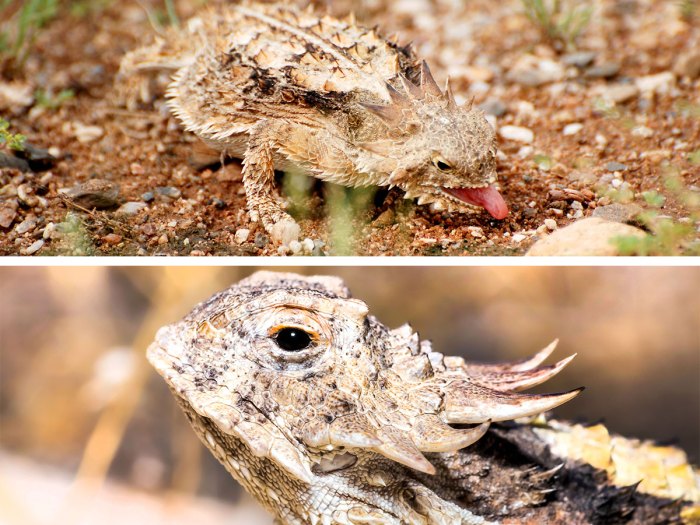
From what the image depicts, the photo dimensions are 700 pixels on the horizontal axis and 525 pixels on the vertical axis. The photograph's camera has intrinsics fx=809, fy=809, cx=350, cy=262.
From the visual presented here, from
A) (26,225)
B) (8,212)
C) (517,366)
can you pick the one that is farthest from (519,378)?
(8,212)

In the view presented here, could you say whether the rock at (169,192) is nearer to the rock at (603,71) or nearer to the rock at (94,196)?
the rock at (94,196)

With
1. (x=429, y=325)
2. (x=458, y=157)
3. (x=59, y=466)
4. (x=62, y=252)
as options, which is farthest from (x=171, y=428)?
(x=458, y=157)

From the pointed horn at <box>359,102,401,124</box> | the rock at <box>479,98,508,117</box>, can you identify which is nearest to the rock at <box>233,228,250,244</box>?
the pointed horn at <box>359,102,401,124</box>

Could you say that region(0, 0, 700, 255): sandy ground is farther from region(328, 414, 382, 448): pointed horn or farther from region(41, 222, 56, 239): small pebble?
region(328, 414, 382, 448): pointed horn

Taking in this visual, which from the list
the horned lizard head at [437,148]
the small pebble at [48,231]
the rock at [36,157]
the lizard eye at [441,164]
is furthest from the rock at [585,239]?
the rock at [36,157]

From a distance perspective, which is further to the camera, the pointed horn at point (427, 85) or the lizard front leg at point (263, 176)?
the lizard front leg at point (263, 176)

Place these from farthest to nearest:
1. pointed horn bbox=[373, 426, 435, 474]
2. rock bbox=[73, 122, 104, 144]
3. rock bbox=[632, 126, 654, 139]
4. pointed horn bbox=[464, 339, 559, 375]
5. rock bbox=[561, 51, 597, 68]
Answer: rock bbox=[561, 51, 597, 68]
rock bbox=[73, 122, 104, 144]
rock bbox=[632, 126, 654, 139]
pointed horn bbox=[464, 339, 559, 375]
pointed horn bbox=[373, 426, 435, 474]
